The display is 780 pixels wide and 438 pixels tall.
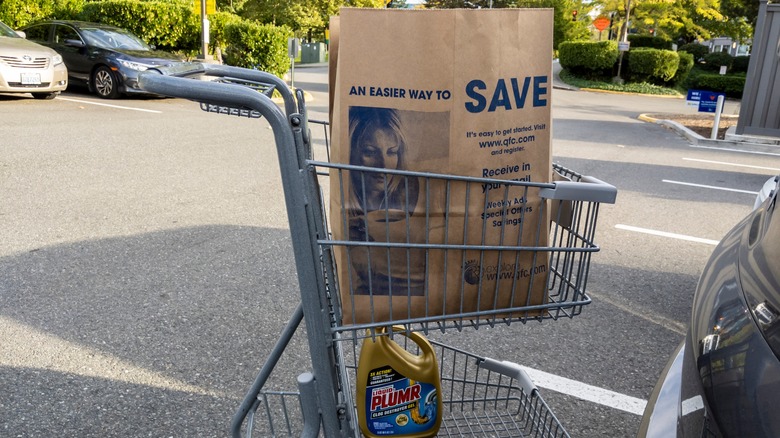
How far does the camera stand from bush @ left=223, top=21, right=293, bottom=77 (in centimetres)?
1528

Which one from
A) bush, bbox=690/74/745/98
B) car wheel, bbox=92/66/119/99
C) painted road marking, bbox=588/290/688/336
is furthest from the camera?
bush, bbox=690/74/745/98

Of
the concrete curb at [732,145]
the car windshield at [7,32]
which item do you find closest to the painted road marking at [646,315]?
the concrete curb at [732,145]

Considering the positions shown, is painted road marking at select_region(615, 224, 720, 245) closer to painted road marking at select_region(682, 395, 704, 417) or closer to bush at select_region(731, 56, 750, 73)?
painted road marking at select_region(682, 395, 704, 417)

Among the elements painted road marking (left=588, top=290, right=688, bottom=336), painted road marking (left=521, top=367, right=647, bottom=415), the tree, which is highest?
the tree

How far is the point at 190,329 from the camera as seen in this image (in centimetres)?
348

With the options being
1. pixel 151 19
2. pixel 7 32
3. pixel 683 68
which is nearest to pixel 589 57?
pixel 683 68

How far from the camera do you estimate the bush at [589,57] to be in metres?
25.7

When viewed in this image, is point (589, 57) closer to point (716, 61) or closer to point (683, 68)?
point (683, 68)

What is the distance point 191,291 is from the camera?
3939 mm

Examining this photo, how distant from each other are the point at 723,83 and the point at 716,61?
580 cm

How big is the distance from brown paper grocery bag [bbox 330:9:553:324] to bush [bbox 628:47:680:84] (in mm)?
25393

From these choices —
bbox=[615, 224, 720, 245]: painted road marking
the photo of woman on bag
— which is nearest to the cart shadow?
the photo of woman on bag

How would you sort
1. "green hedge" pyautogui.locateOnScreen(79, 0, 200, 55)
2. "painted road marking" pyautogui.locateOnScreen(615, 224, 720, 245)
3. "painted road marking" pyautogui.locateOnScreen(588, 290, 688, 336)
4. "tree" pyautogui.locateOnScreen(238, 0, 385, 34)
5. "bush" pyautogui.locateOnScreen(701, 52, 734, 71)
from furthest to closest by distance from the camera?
"tree" pyautogui.locateOnScreen(238, 0, 385, 34)
"bush" pyautogui.locateOnScreen(701, 52, 734, 71)
"green hedge" pyautogui.locateOnScreen(79, 0, 200, 55)
"painted road marking" pyautogui.locateOnScreen(615, 224, 720, 245)
"painted road marking" pyautogui.locateOnScreen(588, 290, 688, 336)

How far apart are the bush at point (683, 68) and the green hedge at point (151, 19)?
1858 cm
